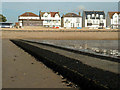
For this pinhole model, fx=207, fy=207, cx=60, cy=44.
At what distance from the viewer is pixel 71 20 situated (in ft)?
373

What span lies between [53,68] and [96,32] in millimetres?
67658

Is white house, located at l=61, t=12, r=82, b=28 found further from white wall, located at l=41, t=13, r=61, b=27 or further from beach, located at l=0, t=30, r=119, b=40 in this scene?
beach, located at l=0, t=30, r=119, b=40

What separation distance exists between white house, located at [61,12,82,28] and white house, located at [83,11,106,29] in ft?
11.5

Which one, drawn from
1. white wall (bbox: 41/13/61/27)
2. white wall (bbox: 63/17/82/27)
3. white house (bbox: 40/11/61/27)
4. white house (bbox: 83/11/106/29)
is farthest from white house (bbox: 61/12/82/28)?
white house (bbox: 83/11/106/29)

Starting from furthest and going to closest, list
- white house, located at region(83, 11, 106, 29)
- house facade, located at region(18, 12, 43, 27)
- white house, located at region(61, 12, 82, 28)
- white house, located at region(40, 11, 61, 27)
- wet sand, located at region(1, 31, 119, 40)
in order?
white house, located at region(83, 11, 106, 29), white house, located at region(61, 12, 82, 28), white house, located at region(40, 11, 61, 27), house facade, located at region(18, 12, 43, 27), wet sand, located at region(1, 31, 119, 40)

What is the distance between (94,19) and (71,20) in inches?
516

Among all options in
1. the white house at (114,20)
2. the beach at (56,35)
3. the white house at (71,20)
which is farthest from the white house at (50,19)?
the beach at (56,35)

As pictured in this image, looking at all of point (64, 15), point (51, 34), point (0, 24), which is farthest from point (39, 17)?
point (51, 34)

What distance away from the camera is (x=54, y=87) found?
5.22 metres

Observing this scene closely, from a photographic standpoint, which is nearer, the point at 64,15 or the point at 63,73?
the point at 63,73

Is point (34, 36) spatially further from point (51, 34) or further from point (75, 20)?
point (75, 20)

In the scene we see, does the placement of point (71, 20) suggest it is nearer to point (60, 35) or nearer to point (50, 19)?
point (50, 19)

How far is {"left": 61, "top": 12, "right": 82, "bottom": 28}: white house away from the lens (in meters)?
113

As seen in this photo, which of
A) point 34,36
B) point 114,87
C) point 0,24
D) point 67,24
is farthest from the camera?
point 67,24
